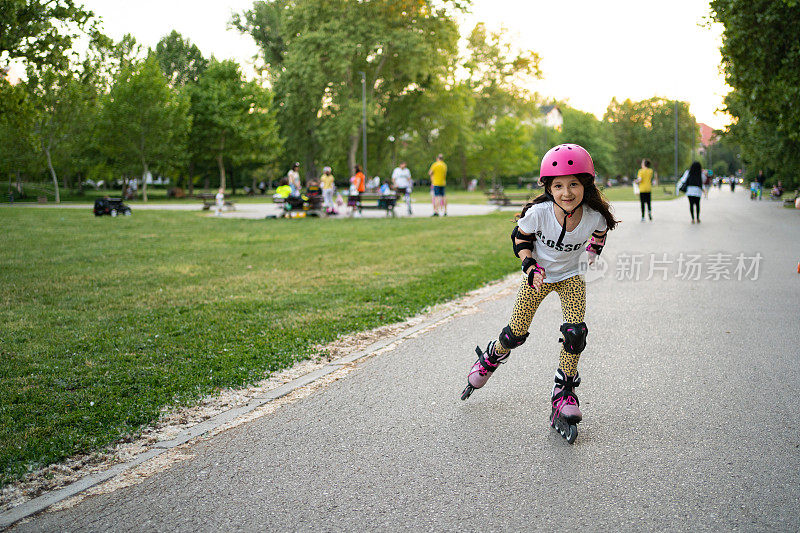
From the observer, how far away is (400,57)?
41312 mm

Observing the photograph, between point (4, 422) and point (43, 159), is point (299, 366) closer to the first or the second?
point (4, 422)

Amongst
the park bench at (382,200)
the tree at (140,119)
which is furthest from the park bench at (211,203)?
the tree at (140,119)

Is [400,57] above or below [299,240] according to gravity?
above

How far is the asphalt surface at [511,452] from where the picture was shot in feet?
9.82

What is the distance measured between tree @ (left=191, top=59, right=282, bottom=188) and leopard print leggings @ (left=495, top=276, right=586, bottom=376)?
162ft

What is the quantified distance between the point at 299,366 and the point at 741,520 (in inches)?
135

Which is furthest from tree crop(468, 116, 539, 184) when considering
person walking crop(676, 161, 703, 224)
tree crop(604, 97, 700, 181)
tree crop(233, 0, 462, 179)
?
person walking crop(676, 161, 703, 224)

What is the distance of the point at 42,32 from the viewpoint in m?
17.1

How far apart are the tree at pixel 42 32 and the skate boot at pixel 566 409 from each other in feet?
52.6

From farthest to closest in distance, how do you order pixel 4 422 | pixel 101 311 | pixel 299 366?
pixel 101 311
pixel 299 366
pixel 4 422

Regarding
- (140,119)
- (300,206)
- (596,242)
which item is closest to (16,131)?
(140,119)

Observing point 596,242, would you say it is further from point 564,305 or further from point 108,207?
point 108,207

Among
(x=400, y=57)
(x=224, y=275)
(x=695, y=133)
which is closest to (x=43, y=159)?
(x=400, y=57)

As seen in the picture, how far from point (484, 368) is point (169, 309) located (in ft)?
14.5
